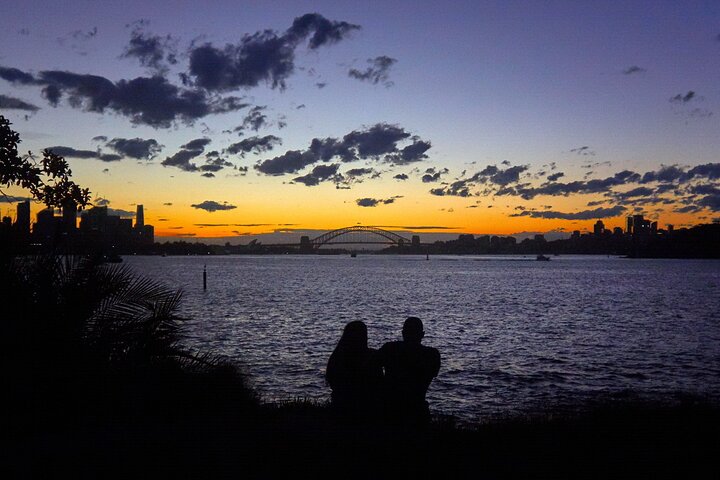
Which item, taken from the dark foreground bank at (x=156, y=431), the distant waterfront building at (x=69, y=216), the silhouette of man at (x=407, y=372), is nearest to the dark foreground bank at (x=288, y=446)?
the dark foreground bank at (x=156, y=431)

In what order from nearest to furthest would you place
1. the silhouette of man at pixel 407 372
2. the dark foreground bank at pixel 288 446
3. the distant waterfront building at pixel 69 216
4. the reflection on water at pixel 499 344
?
the dark foreground bank at pixel 288 446, the distant waterfront building at pixel 69 216, the silhouette of man at pixel 407 372, the reflection on water at pixel 499 344

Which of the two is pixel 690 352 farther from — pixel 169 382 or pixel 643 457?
pixel 169 382

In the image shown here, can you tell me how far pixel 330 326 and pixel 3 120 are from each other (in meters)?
33.0

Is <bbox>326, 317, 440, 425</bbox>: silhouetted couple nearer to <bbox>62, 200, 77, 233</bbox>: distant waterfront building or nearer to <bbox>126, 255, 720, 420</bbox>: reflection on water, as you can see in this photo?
<bbox>62, 200, 77, 233</bbox>: distant waterfront building

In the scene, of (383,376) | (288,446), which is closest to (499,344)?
(383,376)

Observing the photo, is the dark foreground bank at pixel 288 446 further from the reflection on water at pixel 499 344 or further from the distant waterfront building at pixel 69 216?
the reflection on water at pixel 499 344

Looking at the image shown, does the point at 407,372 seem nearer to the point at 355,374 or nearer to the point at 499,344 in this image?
the point at 355,374

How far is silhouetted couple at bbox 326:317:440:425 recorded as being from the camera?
7.89m

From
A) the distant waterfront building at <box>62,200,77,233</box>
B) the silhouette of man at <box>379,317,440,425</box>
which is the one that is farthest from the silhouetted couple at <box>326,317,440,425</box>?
the distant waterfront building at <box>62,200,77,233</box>

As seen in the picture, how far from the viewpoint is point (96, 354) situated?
7941 millimetres

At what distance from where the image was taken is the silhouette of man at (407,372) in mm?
8094

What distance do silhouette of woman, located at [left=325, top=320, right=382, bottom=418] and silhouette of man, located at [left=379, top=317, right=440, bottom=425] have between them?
7.5 inches

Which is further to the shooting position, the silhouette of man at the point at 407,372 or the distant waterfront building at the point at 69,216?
the silhouette of man at the point at 407,372

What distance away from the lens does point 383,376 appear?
8.20 meters
